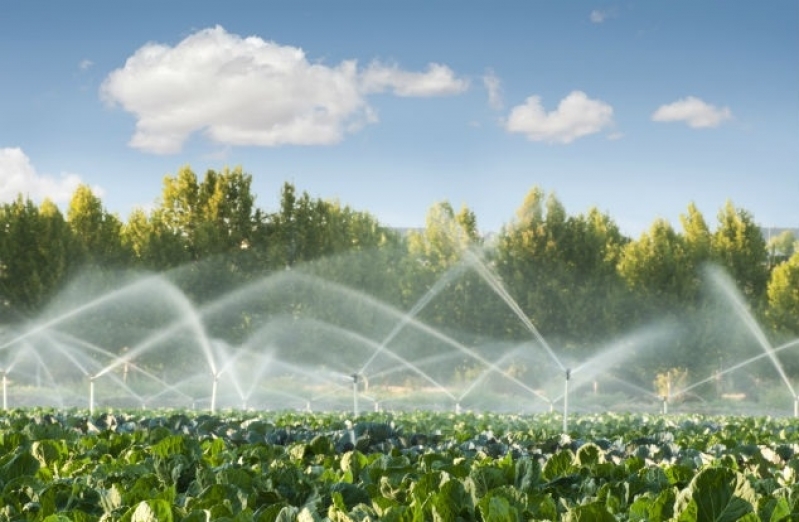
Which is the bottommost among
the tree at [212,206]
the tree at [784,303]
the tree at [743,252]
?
the tree at [784,303]

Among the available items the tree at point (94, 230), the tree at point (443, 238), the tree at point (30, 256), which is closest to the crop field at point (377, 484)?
the tree at point (30, 256)

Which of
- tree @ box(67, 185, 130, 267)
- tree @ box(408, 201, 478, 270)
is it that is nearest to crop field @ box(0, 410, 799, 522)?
tree @ box(67, 185, 130, 267)

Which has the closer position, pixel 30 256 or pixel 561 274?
pixel 30 256

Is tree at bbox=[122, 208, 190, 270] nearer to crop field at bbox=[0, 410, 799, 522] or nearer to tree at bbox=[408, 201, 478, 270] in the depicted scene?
tree at bbox=[408, 201, 478, 270]

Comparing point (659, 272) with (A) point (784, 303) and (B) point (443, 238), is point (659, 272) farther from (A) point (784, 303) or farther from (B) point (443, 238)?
(B) point (443, 238)

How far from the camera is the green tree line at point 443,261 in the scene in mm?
36656

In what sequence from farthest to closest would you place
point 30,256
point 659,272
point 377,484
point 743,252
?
point 743,252 < point 659,272 < point 30,256 < point 377,484

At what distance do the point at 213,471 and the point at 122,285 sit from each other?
33.7 m

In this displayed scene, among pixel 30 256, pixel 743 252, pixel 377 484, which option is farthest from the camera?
pixel 743 252

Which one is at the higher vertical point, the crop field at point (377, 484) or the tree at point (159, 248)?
the tree at point (159, 248)

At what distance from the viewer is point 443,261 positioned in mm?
39531

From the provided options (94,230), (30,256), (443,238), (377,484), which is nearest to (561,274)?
(443,238)

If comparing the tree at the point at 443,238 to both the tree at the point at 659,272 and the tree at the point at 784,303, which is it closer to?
the tree at the point at 659,272

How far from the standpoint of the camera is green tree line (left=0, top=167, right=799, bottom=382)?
36.7 m
